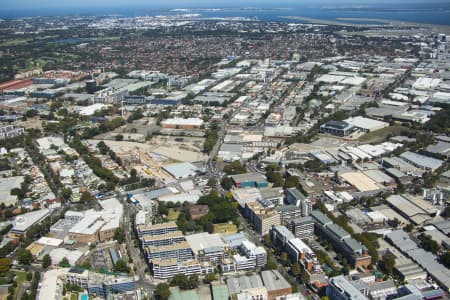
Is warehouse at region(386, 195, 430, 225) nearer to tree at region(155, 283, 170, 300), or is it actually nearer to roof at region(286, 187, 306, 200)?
roof at region(286, 187, 306, 200)

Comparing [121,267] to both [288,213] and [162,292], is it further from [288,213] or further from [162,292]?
[288,213]

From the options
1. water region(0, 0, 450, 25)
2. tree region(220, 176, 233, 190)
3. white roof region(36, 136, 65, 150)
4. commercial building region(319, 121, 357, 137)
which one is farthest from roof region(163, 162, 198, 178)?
water region(0, 0, 450, 25)

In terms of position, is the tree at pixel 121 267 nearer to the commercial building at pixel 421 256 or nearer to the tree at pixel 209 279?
the tree at pixel 209 279

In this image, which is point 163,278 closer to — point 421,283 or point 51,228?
point 51,228

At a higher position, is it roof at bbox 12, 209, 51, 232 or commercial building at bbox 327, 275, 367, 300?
commercial building at bbox 327, 275, 367, 300

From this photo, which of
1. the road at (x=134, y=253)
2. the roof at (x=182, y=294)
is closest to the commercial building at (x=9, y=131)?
the road at (x=134, y=253)

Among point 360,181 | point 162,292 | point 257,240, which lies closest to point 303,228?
point 257,240

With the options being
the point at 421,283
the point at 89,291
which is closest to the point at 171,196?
the point at 89,291
